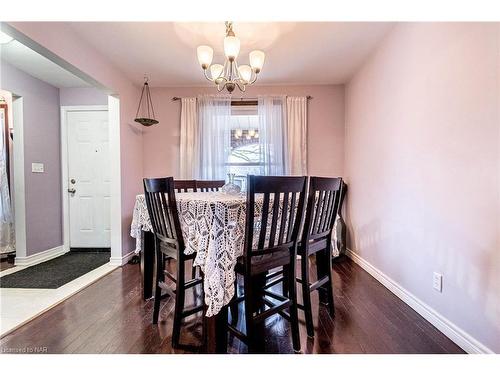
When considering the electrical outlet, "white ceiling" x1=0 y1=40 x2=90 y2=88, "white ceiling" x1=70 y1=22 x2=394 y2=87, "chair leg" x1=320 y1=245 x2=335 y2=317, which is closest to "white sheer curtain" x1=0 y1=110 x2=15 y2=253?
"white ceiling" x1=0 y1=40 x2=90 y2=88

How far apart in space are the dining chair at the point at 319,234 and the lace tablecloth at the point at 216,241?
410mm

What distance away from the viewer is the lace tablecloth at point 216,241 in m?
1.27

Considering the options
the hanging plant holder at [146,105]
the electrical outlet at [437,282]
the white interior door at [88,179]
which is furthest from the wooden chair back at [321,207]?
the white interior door at [88,179]

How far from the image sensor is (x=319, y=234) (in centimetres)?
167

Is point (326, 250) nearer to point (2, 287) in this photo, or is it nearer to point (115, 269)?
point (115, 269)

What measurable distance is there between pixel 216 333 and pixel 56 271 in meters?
2.41

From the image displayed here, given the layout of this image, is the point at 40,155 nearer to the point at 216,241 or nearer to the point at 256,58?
the point at 256,58

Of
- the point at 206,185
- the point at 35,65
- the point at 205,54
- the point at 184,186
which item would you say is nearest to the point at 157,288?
the point at 184,186

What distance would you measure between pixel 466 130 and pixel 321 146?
216 cm

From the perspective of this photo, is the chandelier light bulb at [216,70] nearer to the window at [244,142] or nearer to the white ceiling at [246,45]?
the white ceiling at [246,45]

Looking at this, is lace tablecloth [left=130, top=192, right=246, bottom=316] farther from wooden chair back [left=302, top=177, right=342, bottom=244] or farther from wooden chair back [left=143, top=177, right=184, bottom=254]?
wooden chair back [left=302, top=177, right=342, bottom=244]
